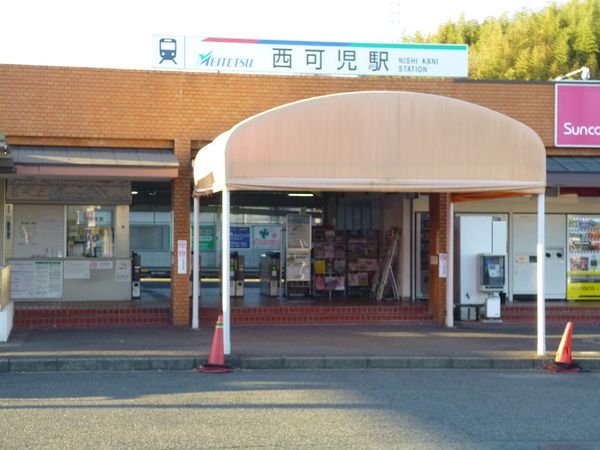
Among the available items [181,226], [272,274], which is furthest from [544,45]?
[181,226]

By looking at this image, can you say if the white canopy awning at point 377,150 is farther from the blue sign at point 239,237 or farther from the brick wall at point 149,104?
the blue sign at point 239,237

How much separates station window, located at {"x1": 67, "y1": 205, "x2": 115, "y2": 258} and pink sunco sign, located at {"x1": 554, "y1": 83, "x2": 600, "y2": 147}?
33.8 feet

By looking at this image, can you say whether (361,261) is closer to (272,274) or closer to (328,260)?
(328,260)

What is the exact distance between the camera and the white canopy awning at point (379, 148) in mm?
13141

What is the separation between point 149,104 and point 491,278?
8171mm

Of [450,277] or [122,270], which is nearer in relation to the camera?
[450,277]

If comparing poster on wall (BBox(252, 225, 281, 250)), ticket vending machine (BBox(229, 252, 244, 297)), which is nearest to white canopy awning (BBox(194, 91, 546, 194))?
ticket vending machine (BBox(229, 252, 244, 297))

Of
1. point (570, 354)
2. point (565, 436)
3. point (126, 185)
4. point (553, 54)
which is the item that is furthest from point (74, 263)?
point (553, 54)

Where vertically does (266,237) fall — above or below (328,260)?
above

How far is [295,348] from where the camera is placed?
13984 millimetres

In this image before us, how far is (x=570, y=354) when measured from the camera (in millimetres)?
13000

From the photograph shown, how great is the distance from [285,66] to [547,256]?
8.27 m

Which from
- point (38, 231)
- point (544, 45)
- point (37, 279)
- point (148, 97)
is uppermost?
point (544, 45)

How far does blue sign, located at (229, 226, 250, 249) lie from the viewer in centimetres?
3053
